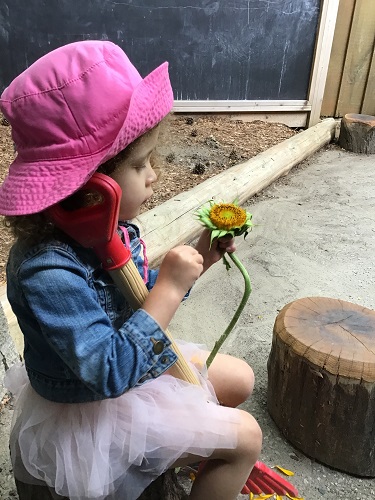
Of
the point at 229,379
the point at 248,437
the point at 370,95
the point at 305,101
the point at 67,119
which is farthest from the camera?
the point at 370,95

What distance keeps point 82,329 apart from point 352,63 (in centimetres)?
622

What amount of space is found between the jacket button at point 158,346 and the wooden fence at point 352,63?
238 inches

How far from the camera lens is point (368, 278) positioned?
3258 millimetres

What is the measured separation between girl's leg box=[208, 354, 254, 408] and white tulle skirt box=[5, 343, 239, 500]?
0.27 metres

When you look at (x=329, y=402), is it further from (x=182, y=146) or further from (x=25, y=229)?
(x=182, y=146)

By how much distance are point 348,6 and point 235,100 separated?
1.85 metres

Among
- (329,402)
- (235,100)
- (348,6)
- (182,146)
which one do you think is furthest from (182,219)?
(348,6)

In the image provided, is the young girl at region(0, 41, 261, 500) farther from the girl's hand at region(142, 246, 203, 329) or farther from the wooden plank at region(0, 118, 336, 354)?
the wooden plank at region(0, 118, 336, 354)

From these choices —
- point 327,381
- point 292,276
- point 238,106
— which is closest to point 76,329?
point 327,381

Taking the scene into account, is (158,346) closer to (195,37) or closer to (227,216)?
(227,216)

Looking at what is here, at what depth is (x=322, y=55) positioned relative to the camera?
582cm

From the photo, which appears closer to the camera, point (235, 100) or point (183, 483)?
point (183, 483)

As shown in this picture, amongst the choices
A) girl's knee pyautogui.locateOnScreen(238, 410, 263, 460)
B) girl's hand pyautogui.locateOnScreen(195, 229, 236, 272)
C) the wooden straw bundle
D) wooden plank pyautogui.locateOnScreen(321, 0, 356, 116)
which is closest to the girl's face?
the wooden straw bundle

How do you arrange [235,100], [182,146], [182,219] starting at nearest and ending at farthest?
[182,219]
[182,146]
[235,100]
